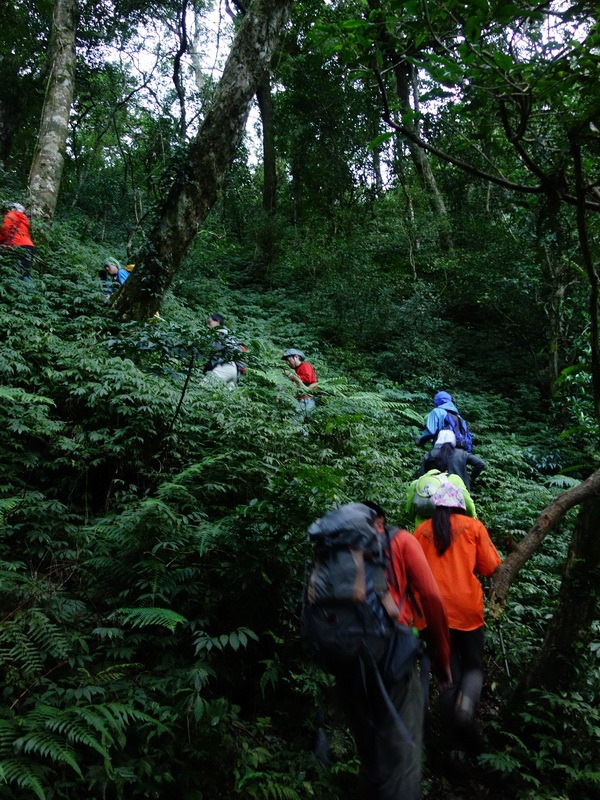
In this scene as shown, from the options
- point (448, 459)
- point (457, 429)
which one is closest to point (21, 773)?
point (448, 459)

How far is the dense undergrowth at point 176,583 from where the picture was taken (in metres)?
2.62

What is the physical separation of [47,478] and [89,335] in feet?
7.71

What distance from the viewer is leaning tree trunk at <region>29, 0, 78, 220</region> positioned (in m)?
9.19

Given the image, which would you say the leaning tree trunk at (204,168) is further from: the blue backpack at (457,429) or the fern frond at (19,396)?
the blue backpack at (457,429)

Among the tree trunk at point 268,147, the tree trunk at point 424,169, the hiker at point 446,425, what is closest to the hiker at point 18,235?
the hiker at point 446,425

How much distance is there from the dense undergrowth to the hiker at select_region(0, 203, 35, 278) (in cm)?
161

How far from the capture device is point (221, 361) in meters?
6.13

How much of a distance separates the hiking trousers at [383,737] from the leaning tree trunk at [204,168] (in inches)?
251

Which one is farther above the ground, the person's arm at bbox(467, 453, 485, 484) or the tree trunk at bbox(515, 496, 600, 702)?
the person's arm at bbox(467, 453, 485, 484)

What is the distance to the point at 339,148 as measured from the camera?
60.8 feet

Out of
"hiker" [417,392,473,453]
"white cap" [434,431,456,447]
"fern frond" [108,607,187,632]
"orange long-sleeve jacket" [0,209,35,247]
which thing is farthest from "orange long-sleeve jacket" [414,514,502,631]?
"orange long-sleeve jacket" [0,209,35,247]

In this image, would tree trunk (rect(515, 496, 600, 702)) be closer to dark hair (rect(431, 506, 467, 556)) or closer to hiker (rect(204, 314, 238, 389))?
dark hair (rect(431, 506, 467, 556))

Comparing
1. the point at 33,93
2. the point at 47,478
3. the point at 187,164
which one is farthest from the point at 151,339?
the point at 33,93

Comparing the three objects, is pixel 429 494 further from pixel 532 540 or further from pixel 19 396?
pixel 19 396
